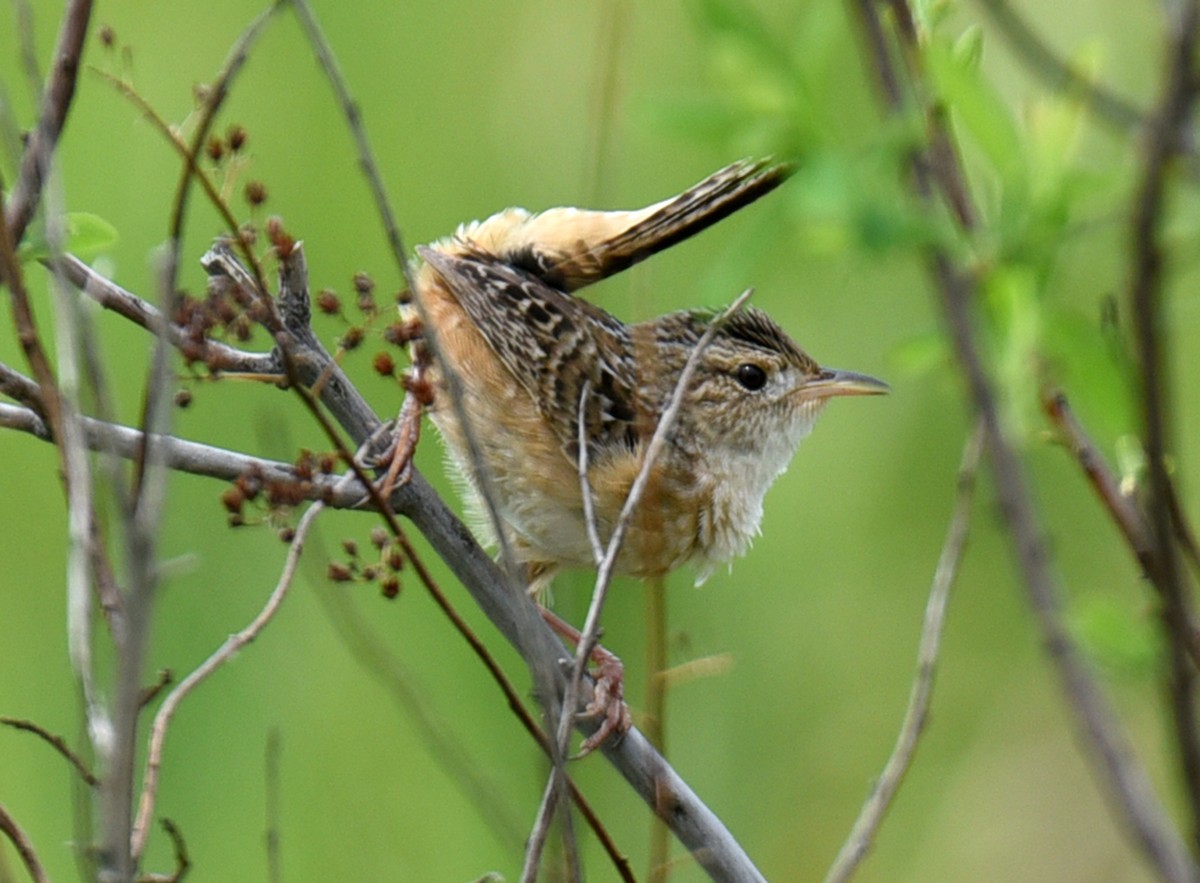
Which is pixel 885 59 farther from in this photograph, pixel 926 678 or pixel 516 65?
pixel 516 65

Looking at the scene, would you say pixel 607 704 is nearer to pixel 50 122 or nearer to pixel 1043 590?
pixel 50 122

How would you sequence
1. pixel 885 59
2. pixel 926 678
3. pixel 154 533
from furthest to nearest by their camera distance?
pixel 926 678 → pixel 154 533 → pixel 885 59

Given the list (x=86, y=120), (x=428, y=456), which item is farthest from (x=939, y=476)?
(x=86, y=120)

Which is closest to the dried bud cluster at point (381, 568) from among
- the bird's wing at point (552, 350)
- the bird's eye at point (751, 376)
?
the bird's wing at point (552, 350)

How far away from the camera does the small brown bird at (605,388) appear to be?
132 inches

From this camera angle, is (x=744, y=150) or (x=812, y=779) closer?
(x=744, y=150)

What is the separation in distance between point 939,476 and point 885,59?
437 cm

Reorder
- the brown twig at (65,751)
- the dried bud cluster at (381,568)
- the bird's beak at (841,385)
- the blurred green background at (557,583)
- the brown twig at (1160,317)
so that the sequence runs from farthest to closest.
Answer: the blurred green background at (557,583), the bird's beak at (841,385), the dried bud cluster at (381,568), the brown twig at (65,751), the brown twig at (1160,317)

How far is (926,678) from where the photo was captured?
6.13ft

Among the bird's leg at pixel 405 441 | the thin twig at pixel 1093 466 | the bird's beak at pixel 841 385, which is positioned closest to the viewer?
the thin twig at pixel 1093 466

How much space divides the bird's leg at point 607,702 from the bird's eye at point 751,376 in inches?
A: 30.3

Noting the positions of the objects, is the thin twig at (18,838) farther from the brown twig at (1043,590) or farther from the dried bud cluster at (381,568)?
the brown twig at (1043,590)

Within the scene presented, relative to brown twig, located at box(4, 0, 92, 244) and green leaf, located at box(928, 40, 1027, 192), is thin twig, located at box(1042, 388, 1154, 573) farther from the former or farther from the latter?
brown twig, located at box(4, 0, 92, 244)

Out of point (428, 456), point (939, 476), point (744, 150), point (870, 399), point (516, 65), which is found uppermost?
point (516, 65)
